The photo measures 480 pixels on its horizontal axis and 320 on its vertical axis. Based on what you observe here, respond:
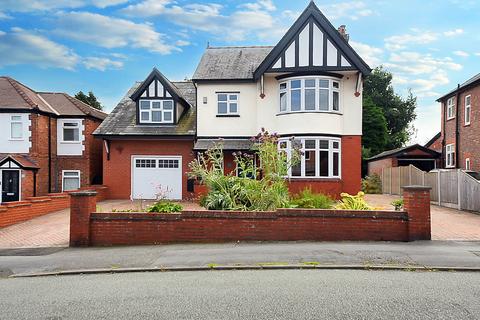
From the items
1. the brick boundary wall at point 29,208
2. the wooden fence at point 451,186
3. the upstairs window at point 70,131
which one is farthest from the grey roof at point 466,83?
the upstairs window at point 70,131

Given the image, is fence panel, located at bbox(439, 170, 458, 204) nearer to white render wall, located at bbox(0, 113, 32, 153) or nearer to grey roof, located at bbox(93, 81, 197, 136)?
grey roof, located at bbox(93, 81, 197, 136)

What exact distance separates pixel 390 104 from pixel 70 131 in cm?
4041

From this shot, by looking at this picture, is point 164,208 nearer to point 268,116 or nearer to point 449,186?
point 268,116

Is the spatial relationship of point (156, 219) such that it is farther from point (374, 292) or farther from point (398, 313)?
point (398, 313)

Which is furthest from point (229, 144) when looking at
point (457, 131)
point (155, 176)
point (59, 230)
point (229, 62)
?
point (457, 131)

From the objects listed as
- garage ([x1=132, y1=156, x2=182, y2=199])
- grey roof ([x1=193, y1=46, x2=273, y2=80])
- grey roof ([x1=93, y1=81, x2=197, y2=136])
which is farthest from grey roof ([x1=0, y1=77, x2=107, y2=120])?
grey roof ([x1=193, y1=46, x2=273, y2=80])

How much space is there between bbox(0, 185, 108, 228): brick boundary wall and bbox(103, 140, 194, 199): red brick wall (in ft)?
10.9

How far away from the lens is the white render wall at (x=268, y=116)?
18.8 meters

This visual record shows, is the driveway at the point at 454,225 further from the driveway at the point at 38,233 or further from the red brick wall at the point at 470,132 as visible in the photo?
the driveway at the point at 38,233

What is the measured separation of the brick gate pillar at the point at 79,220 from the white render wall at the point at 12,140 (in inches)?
550

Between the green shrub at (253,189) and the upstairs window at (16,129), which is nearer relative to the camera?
the green shrub at (253,189)

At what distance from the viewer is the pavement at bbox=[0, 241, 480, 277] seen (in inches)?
316

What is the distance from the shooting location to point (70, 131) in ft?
78.8

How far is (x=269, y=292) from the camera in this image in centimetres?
618
